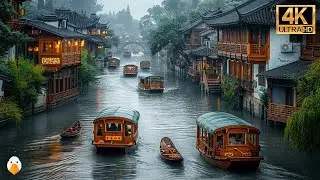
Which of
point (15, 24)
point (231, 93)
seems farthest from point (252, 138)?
point (15, 24)

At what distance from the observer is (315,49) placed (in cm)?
A: 4347

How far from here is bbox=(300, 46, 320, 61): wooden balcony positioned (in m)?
43.1

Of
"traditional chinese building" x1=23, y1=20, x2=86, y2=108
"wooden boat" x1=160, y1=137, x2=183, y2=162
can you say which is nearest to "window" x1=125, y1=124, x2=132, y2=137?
"wooden boat" x1=160, y1=137, x2=183, y2=162

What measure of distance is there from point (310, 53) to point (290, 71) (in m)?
2.75

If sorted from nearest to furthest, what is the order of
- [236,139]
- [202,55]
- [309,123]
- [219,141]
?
1. [309,123]
2. [236,139]
3. [219,141]
4. [202,55]

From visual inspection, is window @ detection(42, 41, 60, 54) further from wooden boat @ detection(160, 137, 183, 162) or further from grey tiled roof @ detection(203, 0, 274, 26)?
wooden boat @ detection(160, 137, 183, 162)

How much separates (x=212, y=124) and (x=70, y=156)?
30.2ft

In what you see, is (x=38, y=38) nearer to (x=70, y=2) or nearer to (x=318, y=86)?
(x=318, y=86)

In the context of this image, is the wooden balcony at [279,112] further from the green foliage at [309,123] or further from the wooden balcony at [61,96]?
the wooden balcony at [61,96]

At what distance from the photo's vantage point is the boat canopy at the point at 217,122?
30.2 meters

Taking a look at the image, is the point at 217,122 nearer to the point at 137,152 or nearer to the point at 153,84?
the point at 137,152

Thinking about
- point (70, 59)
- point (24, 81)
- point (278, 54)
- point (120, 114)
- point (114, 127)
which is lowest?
point (114, 127)

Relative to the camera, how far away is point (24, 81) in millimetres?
→ 47250

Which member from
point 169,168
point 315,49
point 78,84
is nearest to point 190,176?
point 169,168
